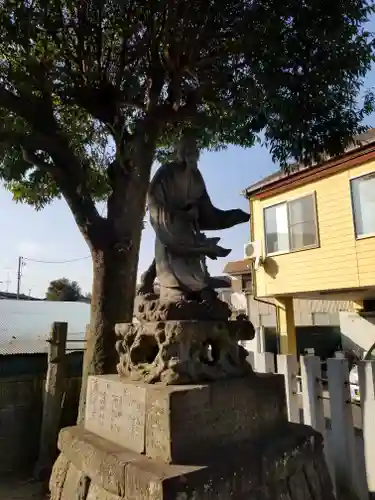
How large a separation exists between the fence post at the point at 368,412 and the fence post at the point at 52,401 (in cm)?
410

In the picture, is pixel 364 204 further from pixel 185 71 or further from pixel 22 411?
pixel 22 411

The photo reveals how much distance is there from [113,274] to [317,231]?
20.3ft

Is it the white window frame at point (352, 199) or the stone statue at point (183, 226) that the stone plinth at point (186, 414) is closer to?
the stone statue at point (183, 226)

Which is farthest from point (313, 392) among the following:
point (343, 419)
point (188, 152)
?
point (188, 152)

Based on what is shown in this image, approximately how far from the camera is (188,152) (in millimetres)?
3627

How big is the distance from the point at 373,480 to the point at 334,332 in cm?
1160

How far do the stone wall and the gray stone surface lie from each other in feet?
9.29

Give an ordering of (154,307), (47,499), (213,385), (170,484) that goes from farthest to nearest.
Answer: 1. (47,499)
2. (154,307)
3. (213,385)
4. (170,484)

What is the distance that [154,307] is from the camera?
3094 millimetres

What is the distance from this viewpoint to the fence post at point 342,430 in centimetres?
383

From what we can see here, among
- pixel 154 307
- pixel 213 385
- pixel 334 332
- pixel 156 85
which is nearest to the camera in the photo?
pixel 213 385

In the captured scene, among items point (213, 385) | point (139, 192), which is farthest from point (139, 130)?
point (213, 385)

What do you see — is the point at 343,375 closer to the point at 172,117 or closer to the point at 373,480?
the point at 373,480

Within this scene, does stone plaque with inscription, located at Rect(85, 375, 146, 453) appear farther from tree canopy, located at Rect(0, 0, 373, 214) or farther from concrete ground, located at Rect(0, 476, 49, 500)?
tree canopy, located at Rect(0, 0, 373, 214)
